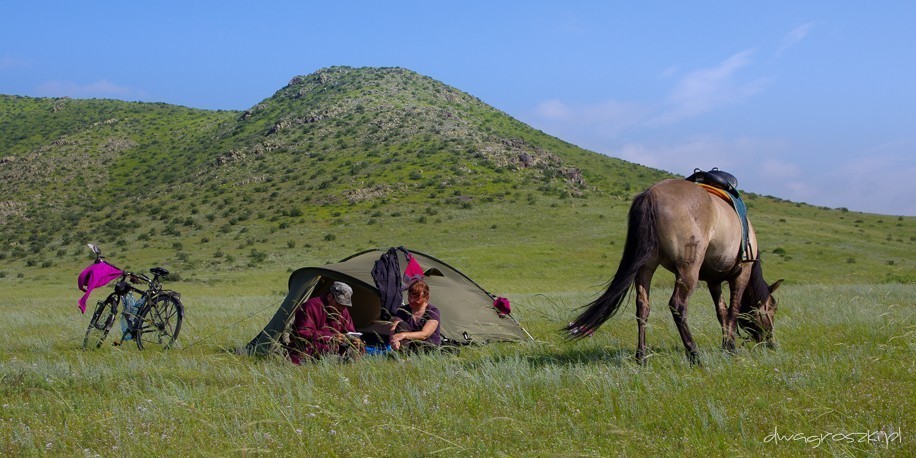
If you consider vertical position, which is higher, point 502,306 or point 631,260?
point 631,260

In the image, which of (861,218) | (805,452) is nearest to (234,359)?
(805,452)

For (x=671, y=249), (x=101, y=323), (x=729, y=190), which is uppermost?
(x=729, y=190)

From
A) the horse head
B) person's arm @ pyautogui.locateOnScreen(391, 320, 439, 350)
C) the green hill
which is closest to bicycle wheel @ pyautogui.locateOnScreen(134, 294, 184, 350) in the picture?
person's arm @ pyautogui.locateOnScreen(391, 320, 439, 350)

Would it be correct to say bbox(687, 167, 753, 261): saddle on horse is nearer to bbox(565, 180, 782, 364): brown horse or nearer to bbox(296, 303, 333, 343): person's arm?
bbox(565, 180, 782, 364): brown horse

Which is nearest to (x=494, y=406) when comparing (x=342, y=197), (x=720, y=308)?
(x=720, y=308)

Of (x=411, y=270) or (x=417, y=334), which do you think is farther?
(x=411, y=270)

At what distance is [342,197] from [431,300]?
44.7 metres

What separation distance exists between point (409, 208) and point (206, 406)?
4496 cm

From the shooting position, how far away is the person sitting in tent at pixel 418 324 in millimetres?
8469

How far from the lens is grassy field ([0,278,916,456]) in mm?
4281

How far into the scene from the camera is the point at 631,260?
7.20 meters

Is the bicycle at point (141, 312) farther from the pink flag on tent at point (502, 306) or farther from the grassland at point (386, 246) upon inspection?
the pink flag on tent at point (502, 306)

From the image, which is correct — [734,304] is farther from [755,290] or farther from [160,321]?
Result: [160,321]

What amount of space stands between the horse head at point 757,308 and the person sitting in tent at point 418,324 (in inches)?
143
